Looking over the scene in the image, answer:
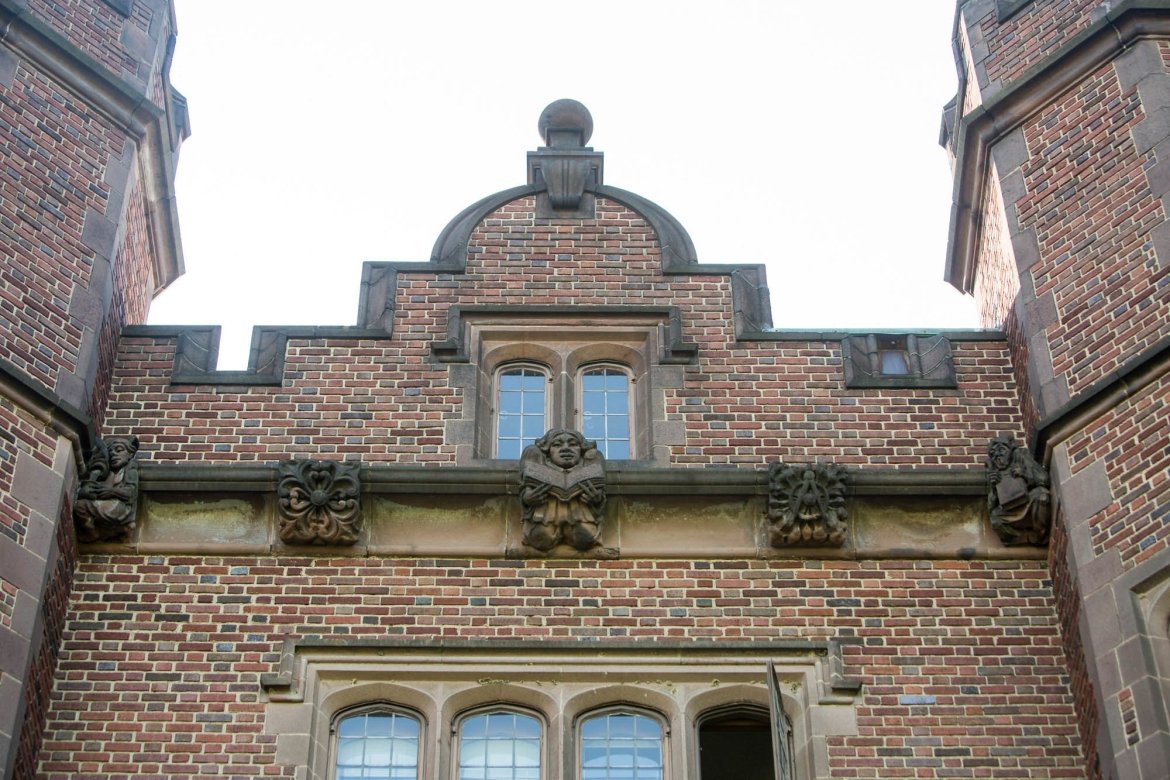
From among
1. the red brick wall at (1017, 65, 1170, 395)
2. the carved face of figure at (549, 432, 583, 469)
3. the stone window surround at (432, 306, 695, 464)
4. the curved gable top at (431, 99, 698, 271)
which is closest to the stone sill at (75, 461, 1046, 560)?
the carved face of figure at (549, 432, 583, 469)

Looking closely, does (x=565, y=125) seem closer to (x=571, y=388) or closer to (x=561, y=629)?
(x=571, y=388)

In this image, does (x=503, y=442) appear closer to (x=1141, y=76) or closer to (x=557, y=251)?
(x=557, y=251)

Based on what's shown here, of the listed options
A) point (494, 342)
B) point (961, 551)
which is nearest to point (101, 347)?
point (494, 342)

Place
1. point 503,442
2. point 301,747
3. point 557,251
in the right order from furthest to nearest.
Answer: point 557,251 → point 503,442 → point 301,747

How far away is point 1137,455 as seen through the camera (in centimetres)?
1222

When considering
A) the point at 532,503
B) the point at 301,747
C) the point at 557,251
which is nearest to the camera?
the point at 301,747

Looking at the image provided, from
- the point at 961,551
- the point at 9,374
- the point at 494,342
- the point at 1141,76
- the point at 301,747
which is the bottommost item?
the point at 301,747

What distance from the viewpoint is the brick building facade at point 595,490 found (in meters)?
12.1

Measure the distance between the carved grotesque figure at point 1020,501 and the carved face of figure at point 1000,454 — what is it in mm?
41

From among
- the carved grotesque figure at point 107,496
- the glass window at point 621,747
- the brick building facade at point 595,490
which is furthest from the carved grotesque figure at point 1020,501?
the carved grotesque figure at point 107,496

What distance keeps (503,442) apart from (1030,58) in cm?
481

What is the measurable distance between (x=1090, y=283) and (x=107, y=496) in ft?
21.4

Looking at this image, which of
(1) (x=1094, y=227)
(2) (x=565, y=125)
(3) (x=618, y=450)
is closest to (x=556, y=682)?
(3) (x=618, y=450)

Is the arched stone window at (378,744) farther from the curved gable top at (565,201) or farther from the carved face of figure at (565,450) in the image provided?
the curved gable top at (565,201)
